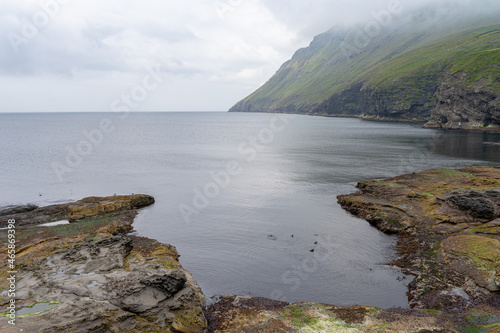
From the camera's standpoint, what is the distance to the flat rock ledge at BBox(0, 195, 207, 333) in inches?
653

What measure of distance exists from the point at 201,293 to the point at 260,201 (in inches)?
1093

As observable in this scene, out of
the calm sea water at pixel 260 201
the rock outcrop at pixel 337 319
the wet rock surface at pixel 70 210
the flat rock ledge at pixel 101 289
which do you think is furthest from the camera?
the wet rock surface at pixel 70 210

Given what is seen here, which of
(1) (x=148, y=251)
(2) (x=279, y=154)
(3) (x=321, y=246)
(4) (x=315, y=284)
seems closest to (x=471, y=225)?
(3) (x=321, y=246)

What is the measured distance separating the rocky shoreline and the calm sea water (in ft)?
10.2

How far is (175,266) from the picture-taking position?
25484 mm

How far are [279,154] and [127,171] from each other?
46257 mm

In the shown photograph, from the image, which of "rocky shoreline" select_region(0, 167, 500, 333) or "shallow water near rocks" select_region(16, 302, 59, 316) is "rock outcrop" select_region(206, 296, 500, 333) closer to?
"rocky shoreline" select_region(0, 167, 500, 333)

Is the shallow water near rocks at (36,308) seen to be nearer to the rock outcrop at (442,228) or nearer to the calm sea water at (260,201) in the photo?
the calm sea water at (260,201)

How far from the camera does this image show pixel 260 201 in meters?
50.9

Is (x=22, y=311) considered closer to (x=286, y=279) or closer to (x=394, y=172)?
(x=286, y=279)

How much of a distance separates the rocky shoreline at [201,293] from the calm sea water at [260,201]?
310 centimetres

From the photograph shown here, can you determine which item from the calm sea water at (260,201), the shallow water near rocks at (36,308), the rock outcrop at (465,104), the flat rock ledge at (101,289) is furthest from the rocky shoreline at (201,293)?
the rock outcrop at (465,104)

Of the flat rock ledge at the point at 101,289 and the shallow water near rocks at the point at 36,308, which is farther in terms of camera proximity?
the shallow water near rocks at the point at 36,308

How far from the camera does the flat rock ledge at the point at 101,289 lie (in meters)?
16.6
